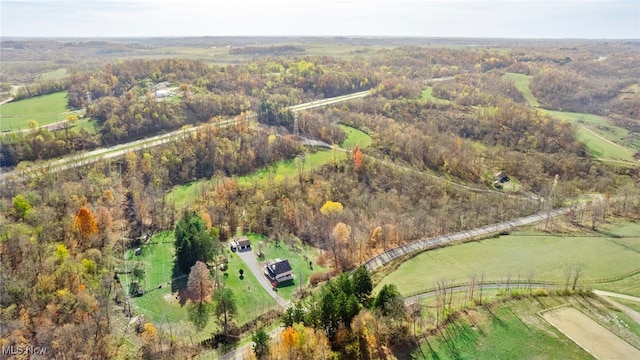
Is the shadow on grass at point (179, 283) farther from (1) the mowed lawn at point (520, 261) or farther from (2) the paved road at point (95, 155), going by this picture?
(2) the paved road at point (95, 155)

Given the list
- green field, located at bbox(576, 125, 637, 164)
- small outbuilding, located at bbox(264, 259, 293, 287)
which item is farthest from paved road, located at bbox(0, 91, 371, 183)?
green field, located at bbox(576, 125, 637, 164)

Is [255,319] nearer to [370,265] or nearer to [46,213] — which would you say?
[370,265]

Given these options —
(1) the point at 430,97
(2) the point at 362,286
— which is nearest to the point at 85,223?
(2) the point at 362,286

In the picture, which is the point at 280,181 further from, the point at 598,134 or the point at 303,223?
the point at 598,134

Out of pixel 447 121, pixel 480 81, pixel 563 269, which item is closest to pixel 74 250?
pixel 563 269

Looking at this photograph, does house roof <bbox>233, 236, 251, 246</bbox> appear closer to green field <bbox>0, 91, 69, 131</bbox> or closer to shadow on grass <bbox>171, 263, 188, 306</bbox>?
shadow on grass <bbox>171, 263, 188, 306</bbox>
